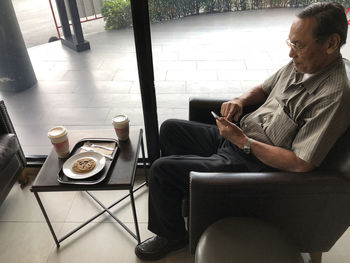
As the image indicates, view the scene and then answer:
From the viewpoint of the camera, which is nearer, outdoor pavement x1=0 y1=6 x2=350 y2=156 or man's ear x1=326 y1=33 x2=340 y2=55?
man's ear x1=326 y1=33 x2=340 y2=55

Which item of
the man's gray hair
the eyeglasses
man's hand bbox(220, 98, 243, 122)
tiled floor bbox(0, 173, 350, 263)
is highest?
the man's gray hair

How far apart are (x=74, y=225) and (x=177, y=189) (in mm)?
830

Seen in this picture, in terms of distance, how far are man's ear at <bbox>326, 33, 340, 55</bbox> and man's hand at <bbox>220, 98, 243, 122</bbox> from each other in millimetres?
550

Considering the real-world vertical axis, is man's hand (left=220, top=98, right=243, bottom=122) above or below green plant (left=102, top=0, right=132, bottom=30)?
below

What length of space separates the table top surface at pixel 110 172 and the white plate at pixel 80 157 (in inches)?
2.0

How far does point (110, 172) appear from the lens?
1.44 meters

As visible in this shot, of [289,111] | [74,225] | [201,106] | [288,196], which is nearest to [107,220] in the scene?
[74,225]

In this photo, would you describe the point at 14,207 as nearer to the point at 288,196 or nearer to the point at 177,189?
the point at 177,189

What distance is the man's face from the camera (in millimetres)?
1142

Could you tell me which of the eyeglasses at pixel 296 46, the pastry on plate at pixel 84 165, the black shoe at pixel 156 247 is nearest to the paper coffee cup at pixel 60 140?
the pastry on plate at pixel 84 165

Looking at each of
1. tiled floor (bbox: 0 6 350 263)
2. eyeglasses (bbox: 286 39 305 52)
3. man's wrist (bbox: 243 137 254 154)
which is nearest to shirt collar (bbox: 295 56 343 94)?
eyeglasses (bbox: 286 39 305 52)

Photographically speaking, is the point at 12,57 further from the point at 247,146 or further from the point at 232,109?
the point at 247,146

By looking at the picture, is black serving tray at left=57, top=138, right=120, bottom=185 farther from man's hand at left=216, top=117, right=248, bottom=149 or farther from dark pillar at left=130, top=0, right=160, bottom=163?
man's hand at left=216, top=117, right=248, bottom=149

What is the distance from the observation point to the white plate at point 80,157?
4.59 ft
